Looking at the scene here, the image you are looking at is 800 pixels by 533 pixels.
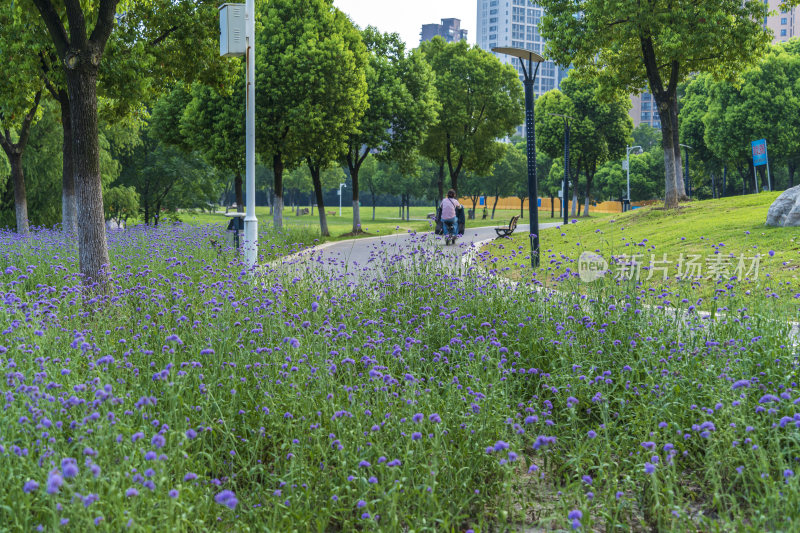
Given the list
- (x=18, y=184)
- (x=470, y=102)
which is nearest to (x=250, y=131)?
(x=18, y=184)

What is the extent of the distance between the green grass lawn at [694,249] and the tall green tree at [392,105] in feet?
38.4

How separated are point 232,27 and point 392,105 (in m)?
22.7

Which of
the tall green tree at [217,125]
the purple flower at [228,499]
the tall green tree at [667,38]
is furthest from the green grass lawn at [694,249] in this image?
the tall green tree at [217,125]

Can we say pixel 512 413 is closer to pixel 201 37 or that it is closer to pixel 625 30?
pixel 201 37

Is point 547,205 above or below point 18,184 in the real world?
above

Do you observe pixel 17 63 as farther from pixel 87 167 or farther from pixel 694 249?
pixel 694 249

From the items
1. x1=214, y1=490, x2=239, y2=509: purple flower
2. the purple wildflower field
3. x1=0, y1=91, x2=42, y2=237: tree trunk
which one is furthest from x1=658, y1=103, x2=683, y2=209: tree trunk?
x1=214, y1=490, x2=239, y2=509: purple flower

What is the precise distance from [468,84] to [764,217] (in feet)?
95.3

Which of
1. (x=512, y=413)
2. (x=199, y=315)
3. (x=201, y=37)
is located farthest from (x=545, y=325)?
(x=201, y=37)

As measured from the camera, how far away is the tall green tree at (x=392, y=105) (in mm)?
33750

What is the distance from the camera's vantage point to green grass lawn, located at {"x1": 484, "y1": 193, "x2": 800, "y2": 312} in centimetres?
905

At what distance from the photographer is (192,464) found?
3.93 m

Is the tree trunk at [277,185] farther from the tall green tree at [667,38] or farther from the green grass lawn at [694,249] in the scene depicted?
the tall green tree at [667,38]

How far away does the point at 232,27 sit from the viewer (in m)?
11.4
